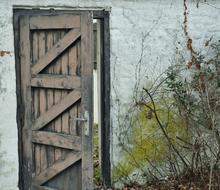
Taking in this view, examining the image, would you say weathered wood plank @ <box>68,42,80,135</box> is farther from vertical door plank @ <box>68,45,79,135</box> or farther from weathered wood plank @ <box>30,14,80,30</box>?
weathered wood plank @ <box>30,14,80,30</box>

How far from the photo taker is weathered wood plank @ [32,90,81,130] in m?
5.52

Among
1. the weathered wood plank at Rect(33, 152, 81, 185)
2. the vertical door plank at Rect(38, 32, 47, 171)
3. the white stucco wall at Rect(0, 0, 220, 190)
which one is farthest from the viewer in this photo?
the white stucco wall at Rect(0, 0, 220, 190)

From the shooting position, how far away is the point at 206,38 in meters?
7.34

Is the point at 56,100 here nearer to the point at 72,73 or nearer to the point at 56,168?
the point at 72,73

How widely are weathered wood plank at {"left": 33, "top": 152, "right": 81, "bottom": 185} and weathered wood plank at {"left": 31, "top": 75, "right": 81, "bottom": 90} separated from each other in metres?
0.82

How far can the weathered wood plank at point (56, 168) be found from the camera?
221 inches

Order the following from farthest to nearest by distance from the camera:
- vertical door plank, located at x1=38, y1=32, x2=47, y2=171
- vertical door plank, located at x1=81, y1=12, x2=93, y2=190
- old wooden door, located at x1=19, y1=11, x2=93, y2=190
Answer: vertical door plank, located at x1=38, y1=32, x2=47, y2=171
old wooden door, located at x1=19, y1=11, x2=93, y2=190
vertical door plank, located at x1=81, y1=12, x2=93, y2=190

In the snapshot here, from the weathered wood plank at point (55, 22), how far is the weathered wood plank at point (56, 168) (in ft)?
5.00

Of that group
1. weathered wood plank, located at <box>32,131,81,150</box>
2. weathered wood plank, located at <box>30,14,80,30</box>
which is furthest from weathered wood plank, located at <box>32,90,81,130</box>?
weathered wood plank, located at <box>30,14,80,30</box>

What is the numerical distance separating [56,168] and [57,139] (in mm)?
375

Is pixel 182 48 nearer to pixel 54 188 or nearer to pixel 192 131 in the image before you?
pixel 192 131

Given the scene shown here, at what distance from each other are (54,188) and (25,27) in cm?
206

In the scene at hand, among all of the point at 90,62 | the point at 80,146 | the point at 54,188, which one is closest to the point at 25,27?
the point at 90,62

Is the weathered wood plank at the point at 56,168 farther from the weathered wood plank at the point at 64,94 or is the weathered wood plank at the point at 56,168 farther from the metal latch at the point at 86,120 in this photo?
the metal latch at the point at 86,120
